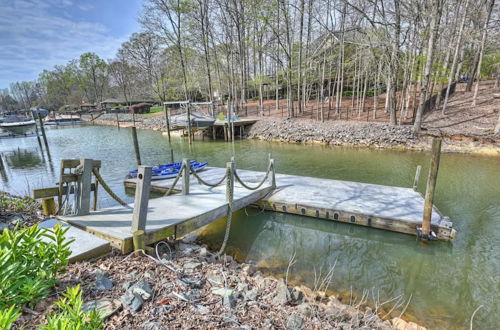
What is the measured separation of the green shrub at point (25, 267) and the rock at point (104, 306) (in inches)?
15.0

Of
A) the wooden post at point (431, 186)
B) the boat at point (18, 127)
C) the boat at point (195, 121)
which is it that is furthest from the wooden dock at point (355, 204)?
the boat at point (18, 127)

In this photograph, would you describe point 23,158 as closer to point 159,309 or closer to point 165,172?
point 165,172

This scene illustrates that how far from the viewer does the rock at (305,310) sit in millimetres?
2848

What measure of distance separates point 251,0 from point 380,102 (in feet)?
52.5

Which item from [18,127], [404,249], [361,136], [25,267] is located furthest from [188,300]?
[18,127]

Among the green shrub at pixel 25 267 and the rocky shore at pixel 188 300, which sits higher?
the green shrub at pixel 25 267

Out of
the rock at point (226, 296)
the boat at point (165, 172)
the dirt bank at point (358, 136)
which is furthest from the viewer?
the dirt bank at point (358, 136)

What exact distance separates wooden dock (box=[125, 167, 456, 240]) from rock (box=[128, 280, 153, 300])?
2.86 meters

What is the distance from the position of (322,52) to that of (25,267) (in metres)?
23.8

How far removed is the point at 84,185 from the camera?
456 centimetres

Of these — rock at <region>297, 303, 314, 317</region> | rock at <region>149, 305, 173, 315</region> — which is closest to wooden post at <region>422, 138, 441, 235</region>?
rock at <region>297, 303, 314, 317</region>

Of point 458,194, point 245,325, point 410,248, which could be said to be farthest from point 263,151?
point 245,325

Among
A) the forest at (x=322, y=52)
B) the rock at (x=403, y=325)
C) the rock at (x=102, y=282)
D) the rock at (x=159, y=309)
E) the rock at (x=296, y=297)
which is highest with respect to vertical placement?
the forest at (x=322, y=52)

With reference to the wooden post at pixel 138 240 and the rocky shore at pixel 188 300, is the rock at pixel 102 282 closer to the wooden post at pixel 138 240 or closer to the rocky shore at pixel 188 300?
the rocky shore at pixel 188 300
